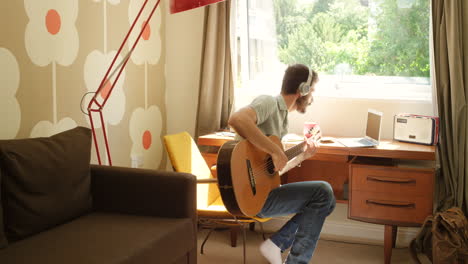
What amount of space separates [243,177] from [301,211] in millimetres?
478

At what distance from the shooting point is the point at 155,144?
12.4ft

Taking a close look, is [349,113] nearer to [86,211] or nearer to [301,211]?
[301,211]

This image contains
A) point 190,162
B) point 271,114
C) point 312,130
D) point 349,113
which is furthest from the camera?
point 349,113

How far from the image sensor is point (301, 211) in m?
2.66

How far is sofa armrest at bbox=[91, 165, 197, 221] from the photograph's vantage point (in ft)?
7.60

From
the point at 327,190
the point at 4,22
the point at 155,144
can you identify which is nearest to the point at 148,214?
the point at 327,190

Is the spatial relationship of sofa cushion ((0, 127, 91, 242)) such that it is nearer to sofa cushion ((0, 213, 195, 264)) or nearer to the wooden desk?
sofa cushion ((0, 213, 195, 264))

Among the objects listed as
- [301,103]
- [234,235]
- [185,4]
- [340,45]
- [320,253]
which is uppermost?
[185,4]

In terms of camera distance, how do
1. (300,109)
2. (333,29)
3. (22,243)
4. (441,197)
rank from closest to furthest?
(22,243) < (300,109) < (441,197) < (333,29)

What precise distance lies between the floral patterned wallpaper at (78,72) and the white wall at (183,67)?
3.0 inches

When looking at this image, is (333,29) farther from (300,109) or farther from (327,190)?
(327,190)

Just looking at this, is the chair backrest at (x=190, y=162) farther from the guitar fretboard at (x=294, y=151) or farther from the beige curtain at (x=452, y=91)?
the beige curtain at (x=452, y=91)

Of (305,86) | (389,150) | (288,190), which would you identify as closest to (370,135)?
→ (389,150)

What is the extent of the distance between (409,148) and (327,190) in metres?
0.72
